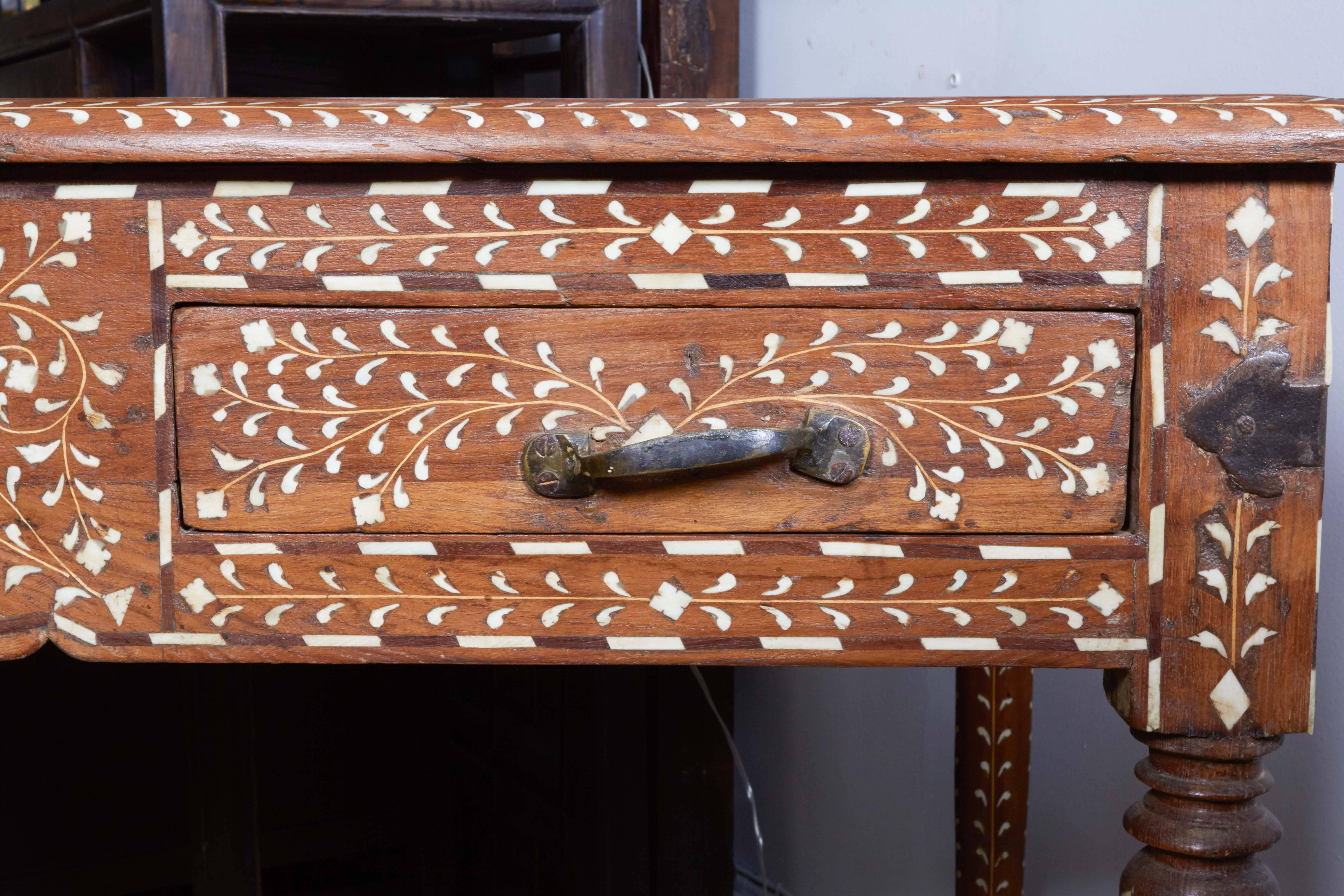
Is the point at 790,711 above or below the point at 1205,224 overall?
below

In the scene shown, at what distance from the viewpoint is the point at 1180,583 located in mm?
518

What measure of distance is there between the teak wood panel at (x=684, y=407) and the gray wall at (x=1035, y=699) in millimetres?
342

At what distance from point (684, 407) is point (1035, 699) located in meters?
0.69

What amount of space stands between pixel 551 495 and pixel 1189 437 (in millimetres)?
290

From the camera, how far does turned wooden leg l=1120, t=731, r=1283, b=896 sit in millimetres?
530

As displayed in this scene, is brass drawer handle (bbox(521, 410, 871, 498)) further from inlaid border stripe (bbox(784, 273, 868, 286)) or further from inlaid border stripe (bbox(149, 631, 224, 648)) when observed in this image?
inlaid border stripe (bbox(149, 631, 224, 648))

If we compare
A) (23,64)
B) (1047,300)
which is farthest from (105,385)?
(23,64)

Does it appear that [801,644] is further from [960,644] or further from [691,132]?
[691,132]

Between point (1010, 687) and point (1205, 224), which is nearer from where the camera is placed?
point (1205, 224)

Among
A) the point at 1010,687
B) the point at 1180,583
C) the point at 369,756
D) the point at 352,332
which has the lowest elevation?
the point at 369,756

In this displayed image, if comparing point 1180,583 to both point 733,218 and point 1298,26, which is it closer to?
point 733,218

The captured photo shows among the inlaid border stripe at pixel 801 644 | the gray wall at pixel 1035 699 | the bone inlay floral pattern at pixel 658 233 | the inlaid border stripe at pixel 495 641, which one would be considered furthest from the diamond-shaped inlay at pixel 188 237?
the gray wall at pixel 1035 699

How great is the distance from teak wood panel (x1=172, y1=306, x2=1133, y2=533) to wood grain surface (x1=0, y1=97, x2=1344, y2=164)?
0.23 feet

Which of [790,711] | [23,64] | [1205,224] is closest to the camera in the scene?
[1205,224]
